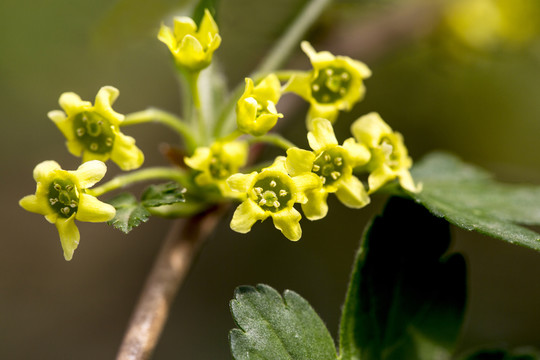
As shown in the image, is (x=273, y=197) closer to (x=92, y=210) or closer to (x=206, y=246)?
(x=92, y=210)

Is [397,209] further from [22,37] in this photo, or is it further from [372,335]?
[22,37]

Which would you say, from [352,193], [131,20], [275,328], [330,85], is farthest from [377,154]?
[131,20]

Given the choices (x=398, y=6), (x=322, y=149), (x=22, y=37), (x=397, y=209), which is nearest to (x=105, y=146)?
(x=322, y=149)

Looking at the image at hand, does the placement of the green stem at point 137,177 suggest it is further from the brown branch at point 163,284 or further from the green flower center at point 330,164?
the green flower center at point 330,164

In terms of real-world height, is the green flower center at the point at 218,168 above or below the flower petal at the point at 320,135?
below

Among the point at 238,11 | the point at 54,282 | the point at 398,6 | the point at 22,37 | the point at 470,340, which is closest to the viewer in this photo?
the point at 238,11

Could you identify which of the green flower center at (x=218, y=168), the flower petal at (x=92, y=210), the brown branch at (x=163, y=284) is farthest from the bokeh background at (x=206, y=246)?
the flower petal at (x=92, y=210)

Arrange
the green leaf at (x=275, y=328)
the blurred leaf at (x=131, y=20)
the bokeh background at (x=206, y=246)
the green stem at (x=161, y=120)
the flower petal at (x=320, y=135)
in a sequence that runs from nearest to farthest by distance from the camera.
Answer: the green leaf at (x=275, y=328) → the flower petal at (x=320, y=135) → the green stem at (x=161, y=120) → the blurred leaf at (x=131, y=20) → the bokeh background at (x=206, y=246)
